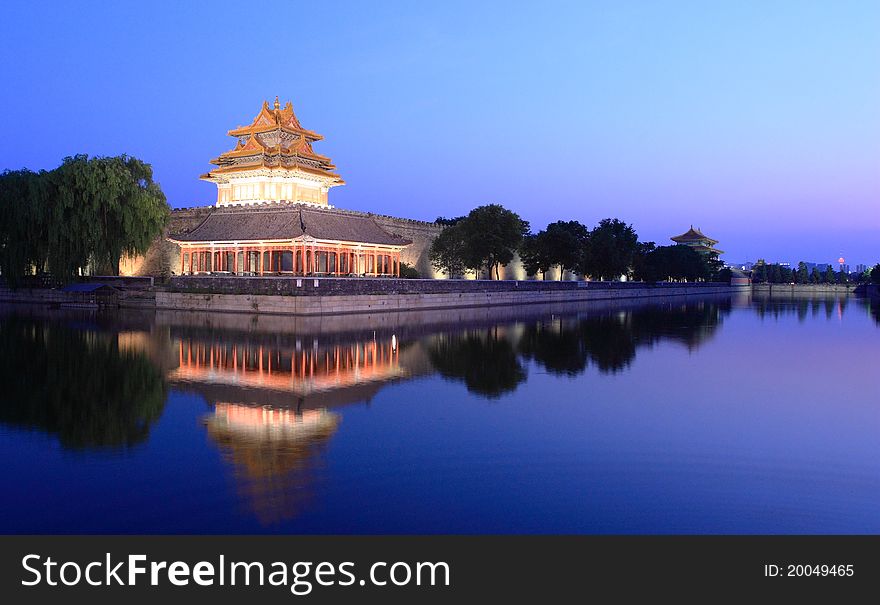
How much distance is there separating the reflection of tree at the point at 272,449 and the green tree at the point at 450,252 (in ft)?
125

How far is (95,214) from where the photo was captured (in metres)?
34.9

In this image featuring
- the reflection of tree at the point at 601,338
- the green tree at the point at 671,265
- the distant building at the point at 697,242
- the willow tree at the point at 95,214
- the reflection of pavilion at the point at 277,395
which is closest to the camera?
the reflection of pavilion at the point at 277,395

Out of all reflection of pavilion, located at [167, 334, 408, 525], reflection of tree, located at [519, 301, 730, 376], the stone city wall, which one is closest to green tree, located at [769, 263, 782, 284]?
the stone city wall

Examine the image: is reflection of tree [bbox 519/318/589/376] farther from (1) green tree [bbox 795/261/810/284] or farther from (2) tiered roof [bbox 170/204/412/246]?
(1) green tree [bbox 795/261/810/284]

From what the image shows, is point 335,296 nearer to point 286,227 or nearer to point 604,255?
point 286,227

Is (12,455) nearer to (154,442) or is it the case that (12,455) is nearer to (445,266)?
(154,442)

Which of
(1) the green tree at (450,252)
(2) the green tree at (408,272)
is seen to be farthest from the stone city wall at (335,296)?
(2) the green tree at (408,272)

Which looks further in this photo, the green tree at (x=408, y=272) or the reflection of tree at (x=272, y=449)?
the green tree at (x=408, y=272)

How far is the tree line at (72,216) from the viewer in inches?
1367

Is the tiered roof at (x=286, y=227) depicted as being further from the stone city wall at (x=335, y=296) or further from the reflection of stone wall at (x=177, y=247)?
the stone city wall at (x=335, y=296)

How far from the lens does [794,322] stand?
37.8m

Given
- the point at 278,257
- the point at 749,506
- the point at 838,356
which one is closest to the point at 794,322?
the point at 838,356

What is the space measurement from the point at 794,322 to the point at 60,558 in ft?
128

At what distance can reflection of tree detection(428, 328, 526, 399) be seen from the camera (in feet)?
48.9
